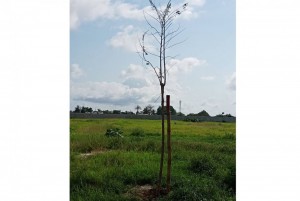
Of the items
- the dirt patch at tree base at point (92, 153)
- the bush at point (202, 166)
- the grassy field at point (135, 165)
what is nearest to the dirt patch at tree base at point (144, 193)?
the grassy field at point (135, 165)

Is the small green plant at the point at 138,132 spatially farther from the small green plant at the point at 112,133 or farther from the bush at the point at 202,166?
the bush at the point at 202,166

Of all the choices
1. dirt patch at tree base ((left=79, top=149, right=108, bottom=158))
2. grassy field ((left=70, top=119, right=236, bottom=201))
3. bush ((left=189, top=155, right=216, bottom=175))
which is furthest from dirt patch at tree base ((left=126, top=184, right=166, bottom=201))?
dirt patch at tree base ((left=79, top=149, right=108, bottom=158))

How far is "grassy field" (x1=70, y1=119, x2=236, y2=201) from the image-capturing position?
3047 millimetres

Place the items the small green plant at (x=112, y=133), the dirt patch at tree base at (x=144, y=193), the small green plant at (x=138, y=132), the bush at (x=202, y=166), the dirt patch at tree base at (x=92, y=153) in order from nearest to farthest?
the dirt patch at tree base at (x=144, y=193) → the bush at (x=202, y=166) → the dirt patch at tree base at (x=92, y=153) → the small green plant at (x=112, y=133) → the small green plant at (x=138, y=132)

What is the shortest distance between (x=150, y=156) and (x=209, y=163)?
2.57ft

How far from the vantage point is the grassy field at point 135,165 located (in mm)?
3047
